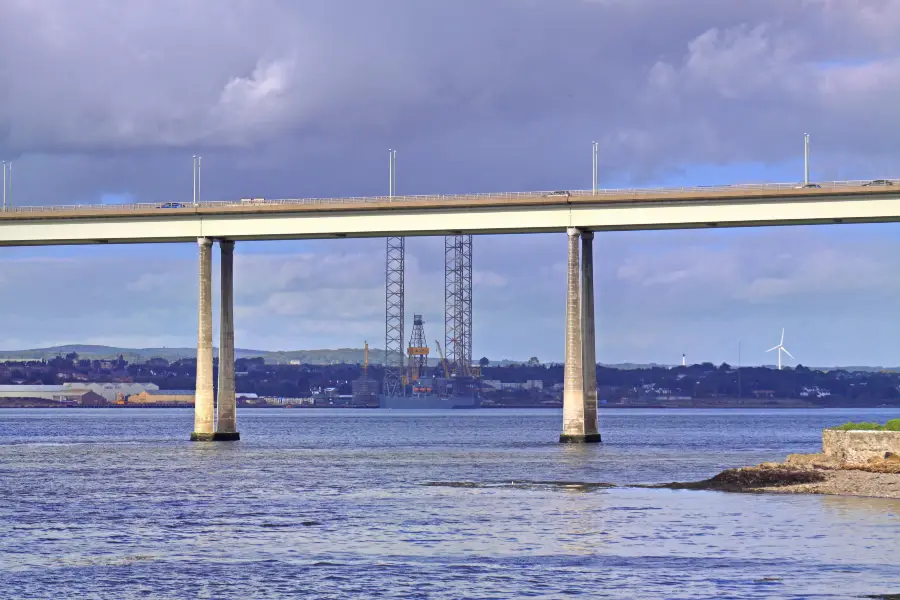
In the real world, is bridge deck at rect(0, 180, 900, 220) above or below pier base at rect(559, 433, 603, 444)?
above

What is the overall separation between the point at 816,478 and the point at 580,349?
145 ft

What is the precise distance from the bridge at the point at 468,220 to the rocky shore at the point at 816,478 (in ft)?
120

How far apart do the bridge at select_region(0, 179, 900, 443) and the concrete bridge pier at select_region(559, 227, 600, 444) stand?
0.09m

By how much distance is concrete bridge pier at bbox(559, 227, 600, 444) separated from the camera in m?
105

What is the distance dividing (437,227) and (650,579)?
7309 cm

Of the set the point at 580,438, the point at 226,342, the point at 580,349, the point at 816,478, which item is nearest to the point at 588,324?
the point at 580,349

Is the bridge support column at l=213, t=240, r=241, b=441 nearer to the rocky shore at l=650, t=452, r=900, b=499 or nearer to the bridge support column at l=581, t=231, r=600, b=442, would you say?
the bridge support column at l=581, t=231, r=600, b=442

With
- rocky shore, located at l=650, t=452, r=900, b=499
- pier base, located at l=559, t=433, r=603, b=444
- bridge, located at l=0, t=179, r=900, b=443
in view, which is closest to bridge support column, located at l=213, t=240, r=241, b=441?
→ bridge, located at l=0, t=179, r=900, b=443

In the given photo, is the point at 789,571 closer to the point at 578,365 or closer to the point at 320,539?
the point at 320,539

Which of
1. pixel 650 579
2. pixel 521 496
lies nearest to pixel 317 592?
pixel 650 579

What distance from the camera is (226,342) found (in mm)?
112000

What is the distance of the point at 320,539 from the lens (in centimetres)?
4678

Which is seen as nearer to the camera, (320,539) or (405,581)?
(405,581)

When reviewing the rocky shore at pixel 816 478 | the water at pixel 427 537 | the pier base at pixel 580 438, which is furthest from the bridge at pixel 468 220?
the rocky shore at pixel 816 478
